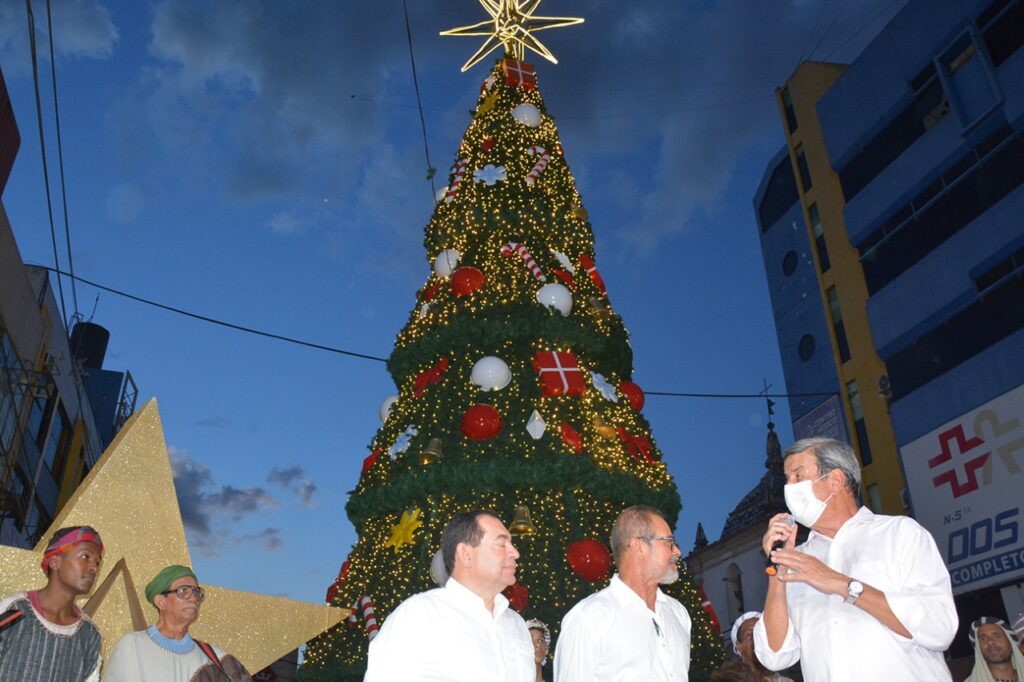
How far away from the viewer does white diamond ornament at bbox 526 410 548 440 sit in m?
8.48

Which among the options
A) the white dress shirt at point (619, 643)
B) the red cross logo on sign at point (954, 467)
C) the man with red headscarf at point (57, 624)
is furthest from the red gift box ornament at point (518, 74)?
the red cross logo on sign at point (954, 467)

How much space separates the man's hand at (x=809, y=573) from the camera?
290 cm

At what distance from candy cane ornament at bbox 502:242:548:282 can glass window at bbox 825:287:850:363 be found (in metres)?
15.9

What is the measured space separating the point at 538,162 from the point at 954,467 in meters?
12.2

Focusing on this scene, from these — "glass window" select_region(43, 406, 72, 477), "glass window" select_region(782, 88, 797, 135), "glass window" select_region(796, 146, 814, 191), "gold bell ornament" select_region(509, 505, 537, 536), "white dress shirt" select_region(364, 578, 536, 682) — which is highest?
"glass window" select_region(782, 88, 797, 135)

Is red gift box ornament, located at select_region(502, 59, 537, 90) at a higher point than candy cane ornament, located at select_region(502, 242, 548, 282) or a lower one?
higher

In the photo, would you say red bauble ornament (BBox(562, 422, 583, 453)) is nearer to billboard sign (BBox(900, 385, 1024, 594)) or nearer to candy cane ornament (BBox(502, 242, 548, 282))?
candy cane ornament (BBox(502, 242, 548, 282))

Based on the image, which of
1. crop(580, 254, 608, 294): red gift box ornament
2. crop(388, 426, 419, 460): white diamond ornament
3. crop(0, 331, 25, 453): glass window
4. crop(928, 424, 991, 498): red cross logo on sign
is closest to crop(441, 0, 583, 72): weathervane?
crop(580, 254, 608, 294): red gift box ornament

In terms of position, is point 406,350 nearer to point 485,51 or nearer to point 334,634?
point 334,634

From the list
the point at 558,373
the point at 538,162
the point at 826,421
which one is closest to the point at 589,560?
the point at 558,373

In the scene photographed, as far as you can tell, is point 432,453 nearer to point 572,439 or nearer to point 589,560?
point 572,439

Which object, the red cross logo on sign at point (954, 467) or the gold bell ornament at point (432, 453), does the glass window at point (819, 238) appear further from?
the gold bell ornament at point (432, 453)

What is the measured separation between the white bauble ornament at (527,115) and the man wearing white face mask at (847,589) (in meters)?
8.50

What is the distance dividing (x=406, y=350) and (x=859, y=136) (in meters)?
17.2
